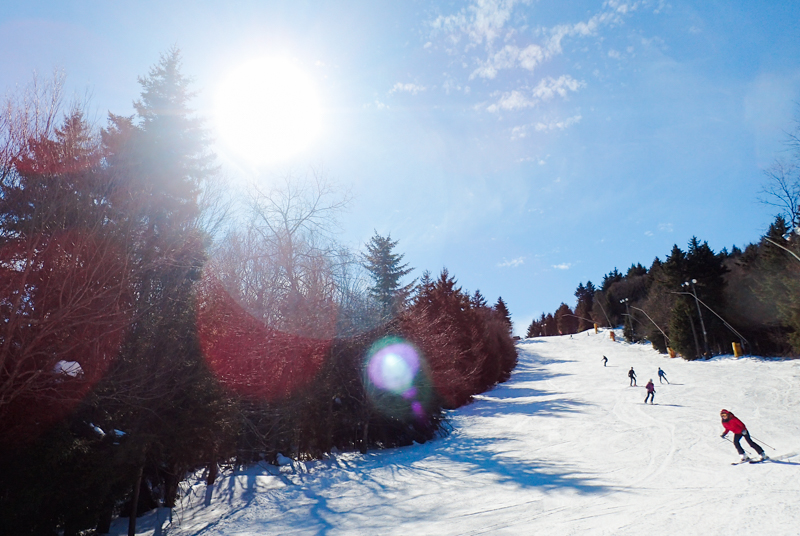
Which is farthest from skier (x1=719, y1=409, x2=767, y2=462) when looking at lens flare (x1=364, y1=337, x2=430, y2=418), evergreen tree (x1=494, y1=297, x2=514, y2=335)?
evergreen tree (x1=494, y1=297, x2=514, y2=335)

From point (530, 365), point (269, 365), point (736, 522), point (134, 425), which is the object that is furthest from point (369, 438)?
point (530, 365)

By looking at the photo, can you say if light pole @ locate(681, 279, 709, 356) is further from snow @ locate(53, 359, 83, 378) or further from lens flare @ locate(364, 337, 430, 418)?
snow @ locate(53, 359, 83, 378)

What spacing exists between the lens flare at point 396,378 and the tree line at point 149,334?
11cm

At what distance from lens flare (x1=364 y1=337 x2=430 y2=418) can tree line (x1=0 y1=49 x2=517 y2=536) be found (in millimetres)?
114

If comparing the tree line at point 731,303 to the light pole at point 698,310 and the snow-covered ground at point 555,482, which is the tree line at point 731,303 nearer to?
the light pole at point 698,310

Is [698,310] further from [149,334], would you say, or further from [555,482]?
[149,334]

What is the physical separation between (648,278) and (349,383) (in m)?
93.4

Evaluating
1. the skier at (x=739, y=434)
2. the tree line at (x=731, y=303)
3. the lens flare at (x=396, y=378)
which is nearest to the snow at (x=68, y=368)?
the lens flare at (x=396, y=378)

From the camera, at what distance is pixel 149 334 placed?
8.70 metres

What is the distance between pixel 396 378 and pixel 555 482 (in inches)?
416

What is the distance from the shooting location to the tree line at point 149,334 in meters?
5.92

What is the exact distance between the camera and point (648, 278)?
9212 cm

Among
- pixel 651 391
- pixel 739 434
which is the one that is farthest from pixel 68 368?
pixel 651 391

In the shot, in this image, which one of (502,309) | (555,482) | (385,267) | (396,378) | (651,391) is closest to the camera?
(555,482)
